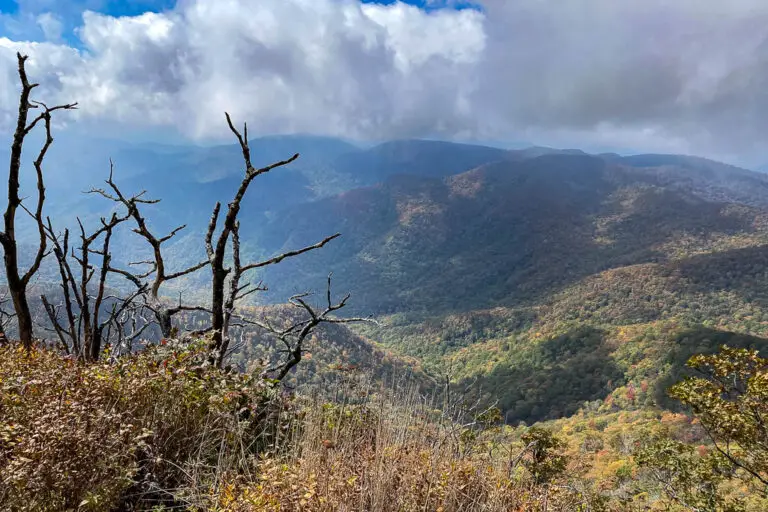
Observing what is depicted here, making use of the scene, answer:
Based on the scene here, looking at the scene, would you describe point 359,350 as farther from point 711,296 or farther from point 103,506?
point 711,296

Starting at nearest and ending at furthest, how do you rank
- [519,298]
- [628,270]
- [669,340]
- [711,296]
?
[669,340] → [711,296] → [628,270] → [519,298]

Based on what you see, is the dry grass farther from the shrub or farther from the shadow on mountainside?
the shadow on mountainside

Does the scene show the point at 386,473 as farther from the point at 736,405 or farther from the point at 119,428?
the point at 736,405

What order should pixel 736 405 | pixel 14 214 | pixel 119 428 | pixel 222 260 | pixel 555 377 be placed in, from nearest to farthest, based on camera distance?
pixel 119 428 < pixel 222 260 < pixel 14 214 < pixel 736 405 < pixel 555 377

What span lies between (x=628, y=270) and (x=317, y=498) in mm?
167409

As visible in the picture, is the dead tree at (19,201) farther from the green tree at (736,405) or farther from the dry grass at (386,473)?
the green tree at (736,405)

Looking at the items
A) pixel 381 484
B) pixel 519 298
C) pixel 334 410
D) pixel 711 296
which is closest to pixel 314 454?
pixel 381 484

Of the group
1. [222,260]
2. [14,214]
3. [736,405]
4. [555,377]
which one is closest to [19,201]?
[14,214]

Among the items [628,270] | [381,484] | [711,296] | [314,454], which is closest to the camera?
[381,484]

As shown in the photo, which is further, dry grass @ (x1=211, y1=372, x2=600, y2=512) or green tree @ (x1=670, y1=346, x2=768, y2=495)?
green tree @ (x1=670, y1=346, x2=768, y2=495)

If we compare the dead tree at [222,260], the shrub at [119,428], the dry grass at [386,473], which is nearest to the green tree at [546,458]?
the dry grass at [386,473]

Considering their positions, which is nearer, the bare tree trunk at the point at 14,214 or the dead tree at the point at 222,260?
the dead tree at the point at 222,260

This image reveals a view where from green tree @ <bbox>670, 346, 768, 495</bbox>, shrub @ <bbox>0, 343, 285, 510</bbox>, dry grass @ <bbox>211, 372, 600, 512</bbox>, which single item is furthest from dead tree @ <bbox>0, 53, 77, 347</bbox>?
green tree @ <bbox>670, 346, 768, 495</bbox>

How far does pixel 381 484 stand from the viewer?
3207mm
